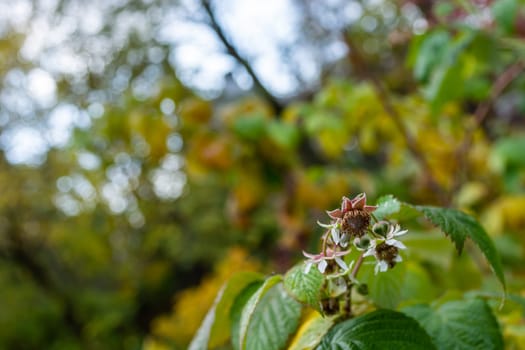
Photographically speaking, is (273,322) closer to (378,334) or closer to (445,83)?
(378,334)

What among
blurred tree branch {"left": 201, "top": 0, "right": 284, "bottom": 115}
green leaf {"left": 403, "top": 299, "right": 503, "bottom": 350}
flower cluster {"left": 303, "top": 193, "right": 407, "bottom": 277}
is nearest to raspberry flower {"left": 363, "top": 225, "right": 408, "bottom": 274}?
flower cluster {"left": 303, "top": 193, "right": 407, "bottom": 277}

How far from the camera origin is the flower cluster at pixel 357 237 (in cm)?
24

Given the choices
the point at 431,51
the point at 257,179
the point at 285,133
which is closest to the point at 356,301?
the point at 431,51

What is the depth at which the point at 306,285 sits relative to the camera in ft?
Answer: 0.86

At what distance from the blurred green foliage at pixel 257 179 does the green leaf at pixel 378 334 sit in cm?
4

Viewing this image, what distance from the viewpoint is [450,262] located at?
64 cm

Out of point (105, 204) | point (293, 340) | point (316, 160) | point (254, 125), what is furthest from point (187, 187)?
point (293, 340)

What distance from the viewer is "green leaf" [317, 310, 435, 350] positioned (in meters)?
0.27

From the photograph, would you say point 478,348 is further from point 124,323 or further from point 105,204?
point 124,323

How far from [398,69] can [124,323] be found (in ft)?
6.64

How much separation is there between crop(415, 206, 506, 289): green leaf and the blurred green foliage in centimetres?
7

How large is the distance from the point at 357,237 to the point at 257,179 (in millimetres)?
983

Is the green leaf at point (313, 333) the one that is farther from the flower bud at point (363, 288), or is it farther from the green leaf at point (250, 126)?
the green leaf at point (250, 126)

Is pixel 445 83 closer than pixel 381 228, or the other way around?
pixel 381 228
